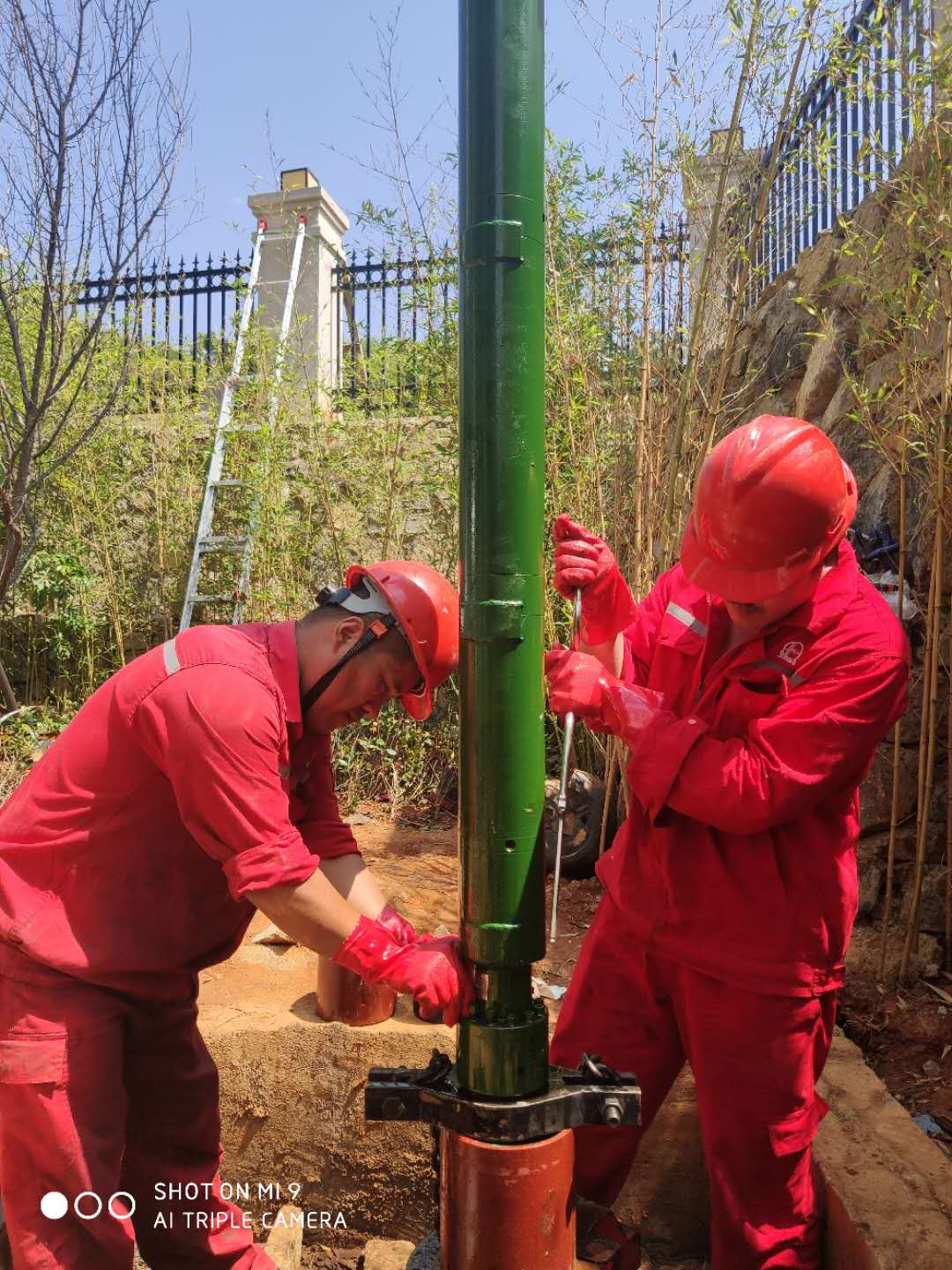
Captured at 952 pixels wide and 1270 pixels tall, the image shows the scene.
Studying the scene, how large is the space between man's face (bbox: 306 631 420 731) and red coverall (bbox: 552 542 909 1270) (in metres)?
0.51

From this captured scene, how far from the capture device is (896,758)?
137 inches

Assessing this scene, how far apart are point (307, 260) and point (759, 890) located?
775 cm

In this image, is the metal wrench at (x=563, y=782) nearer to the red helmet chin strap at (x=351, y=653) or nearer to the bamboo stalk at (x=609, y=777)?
the red helmet chin strap at (x=351, y=653)

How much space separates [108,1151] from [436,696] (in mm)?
4490

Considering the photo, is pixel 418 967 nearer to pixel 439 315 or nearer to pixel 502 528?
pixel 502 528

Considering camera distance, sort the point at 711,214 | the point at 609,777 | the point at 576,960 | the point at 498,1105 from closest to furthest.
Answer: the point at 498,1105, the point at 711,214, the point at 576,960, the point at 609,777

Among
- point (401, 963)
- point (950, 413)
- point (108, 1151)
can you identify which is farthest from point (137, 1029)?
point (950, 413)

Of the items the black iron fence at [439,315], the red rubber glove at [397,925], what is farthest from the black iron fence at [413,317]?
the red rubber glove at [397,925]

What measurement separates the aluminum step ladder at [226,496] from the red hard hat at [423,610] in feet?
16.0

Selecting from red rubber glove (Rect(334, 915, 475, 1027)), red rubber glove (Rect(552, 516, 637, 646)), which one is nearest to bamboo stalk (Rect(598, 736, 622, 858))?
red rubber glove (Rect(552, 516, 637, 646))

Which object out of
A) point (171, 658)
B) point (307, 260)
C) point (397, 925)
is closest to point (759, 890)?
point (397, 925)

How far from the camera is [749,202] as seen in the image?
11.4 ft

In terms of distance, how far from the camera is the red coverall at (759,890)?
1.82m

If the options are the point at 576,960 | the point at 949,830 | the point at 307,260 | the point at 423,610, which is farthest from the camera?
the point at 307,260
